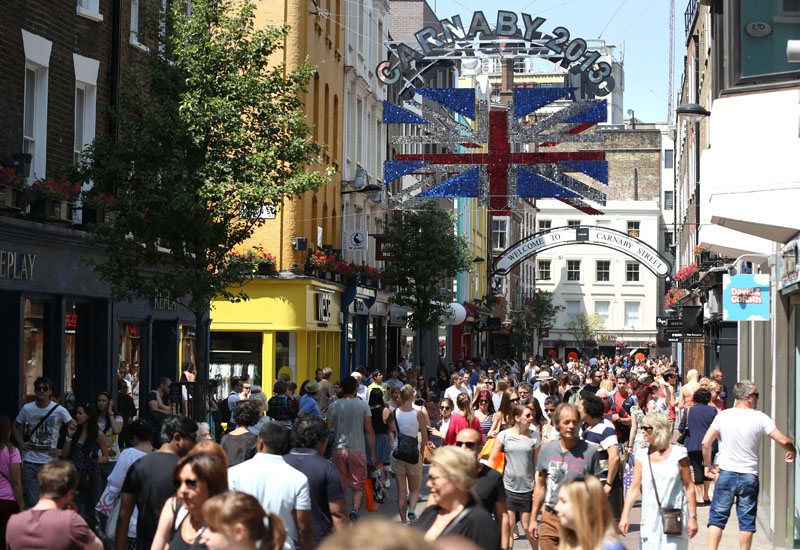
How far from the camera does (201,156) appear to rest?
52.6 feet

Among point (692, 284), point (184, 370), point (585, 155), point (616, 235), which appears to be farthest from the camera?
point (616, 235)

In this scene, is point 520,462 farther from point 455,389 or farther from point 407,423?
point 455,389

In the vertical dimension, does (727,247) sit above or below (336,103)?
below

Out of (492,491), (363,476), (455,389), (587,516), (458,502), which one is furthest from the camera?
(455,389)

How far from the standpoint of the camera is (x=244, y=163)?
52.4 ft

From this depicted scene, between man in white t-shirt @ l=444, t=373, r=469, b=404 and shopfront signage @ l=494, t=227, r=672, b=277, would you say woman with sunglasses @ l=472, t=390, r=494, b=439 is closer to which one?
man in white t-shirt @ l=444, t=373, r=469, b=404

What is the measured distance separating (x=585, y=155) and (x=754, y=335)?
5.28m

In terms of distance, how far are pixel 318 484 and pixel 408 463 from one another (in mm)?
6400

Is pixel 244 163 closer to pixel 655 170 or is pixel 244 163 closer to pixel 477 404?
pixel 477 404

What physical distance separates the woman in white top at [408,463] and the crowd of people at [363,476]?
27 mm

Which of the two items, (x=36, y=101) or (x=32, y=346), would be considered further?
(x=32, y=346)

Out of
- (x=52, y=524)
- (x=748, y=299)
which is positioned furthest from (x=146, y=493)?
(x=748, y=299)

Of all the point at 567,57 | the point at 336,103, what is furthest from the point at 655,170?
the point at 567,57

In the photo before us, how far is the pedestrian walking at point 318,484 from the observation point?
8.31m
